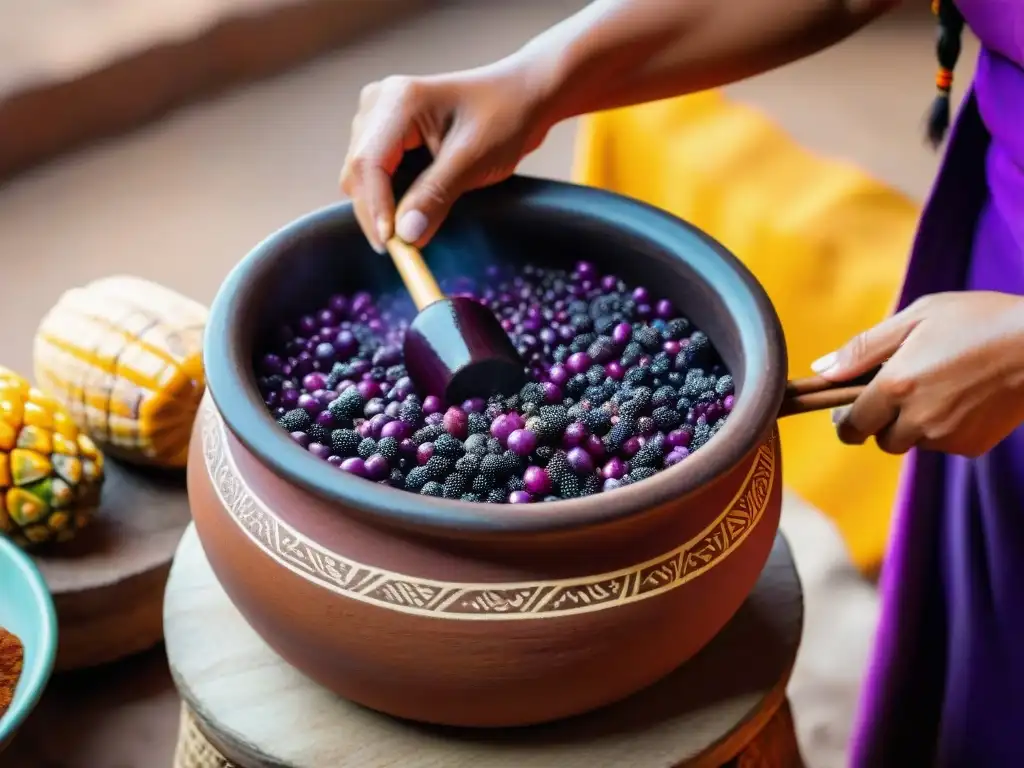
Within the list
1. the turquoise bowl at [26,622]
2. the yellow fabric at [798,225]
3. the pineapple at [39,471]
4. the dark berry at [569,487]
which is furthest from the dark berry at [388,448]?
the yellow fabric at [798,225]

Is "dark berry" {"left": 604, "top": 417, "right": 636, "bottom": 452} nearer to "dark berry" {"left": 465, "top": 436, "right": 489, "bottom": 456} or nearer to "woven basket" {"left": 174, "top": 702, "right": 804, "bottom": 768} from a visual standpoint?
"dark berry" {"left": 465, "top": 436, "right": 489, "bottom": 456}

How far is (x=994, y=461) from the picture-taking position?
102cm

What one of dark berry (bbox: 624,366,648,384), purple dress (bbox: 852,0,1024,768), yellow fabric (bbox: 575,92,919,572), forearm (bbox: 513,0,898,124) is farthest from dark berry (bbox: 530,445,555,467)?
yellow fabric (bbox: 575,92,919,572)

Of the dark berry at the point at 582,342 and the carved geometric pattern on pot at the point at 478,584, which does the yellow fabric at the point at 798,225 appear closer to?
the dark berry at the point at 582,342

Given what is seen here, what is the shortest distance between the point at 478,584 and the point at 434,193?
368mm

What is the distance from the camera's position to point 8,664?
1.06m

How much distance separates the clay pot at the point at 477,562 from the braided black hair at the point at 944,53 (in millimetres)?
422

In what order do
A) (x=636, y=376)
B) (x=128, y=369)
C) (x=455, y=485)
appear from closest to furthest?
(x=455, y=485) < (x=636, y=376) < (x=128, y=369)

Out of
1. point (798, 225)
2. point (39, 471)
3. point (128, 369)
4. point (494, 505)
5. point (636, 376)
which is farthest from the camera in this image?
point (798, 225)

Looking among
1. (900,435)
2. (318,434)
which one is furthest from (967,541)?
(318,434)

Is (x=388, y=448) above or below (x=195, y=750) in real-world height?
above

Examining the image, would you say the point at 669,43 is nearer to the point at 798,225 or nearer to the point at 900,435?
the point at 900,435

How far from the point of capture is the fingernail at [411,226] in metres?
0.90

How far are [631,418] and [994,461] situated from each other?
40 centimetres
